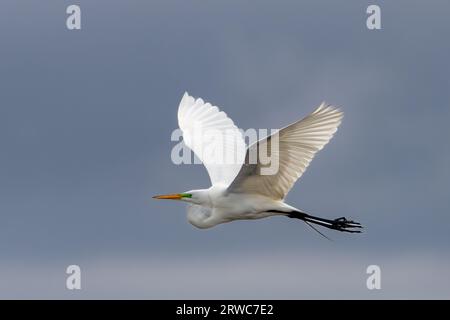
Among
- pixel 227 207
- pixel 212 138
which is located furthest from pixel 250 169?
pixel 212 138

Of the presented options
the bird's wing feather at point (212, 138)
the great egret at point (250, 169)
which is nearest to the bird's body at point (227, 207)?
the great egret at point (250, 169)

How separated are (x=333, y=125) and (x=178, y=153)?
3606 millimetres

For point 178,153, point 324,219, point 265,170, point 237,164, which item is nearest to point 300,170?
point 265,170

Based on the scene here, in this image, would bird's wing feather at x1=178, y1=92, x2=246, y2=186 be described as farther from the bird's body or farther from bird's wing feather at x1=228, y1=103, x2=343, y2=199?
bird's wing feather at x1=228, y1=103, x2=343, y2=199

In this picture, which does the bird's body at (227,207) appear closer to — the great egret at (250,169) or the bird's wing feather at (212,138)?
the great egret at (250,169)

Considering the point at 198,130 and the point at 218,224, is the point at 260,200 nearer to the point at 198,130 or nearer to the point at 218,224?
the point at 218,224

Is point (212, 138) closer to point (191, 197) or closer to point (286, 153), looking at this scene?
point (191, 197)

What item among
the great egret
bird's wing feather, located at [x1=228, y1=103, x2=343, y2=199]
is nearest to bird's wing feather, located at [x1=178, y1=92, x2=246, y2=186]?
the great egret

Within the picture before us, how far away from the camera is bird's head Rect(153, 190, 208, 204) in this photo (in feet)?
35.8

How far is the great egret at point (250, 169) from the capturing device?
30.9 feet

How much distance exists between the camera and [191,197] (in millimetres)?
11070

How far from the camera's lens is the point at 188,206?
36.8ft

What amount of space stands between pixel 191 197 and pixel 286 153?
1800 mm

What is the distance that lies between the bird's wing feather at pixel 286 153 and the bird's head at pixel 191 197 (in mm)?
517
